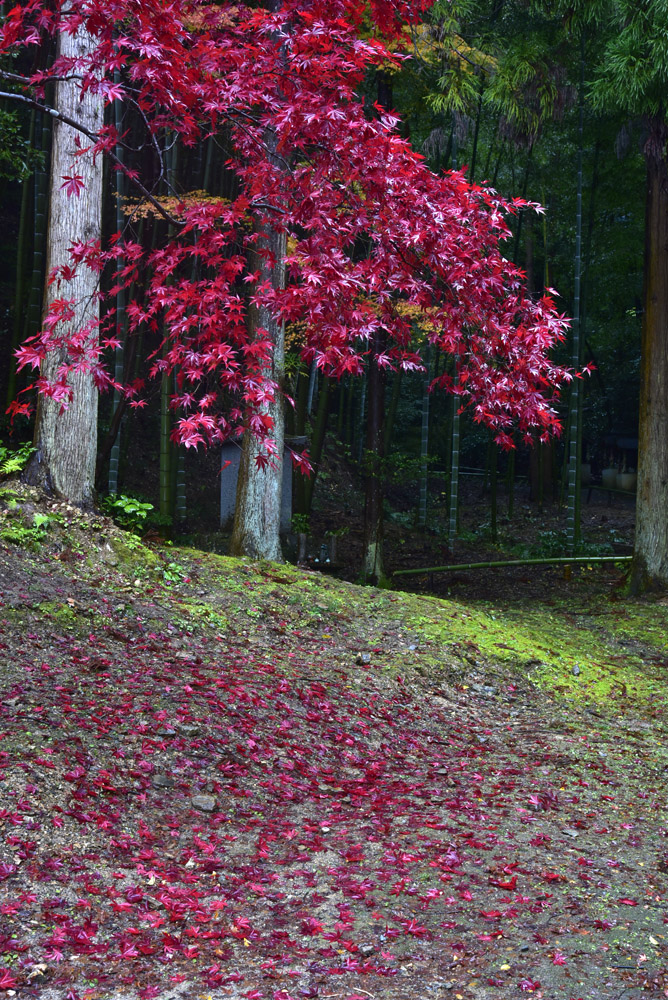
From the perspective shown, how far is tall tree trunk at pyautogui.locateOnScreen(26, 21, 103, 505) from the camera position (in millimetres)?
6059

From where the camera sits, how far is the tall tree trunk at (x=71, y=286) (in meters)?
6.06

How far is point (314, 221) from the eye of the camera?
11.7ft

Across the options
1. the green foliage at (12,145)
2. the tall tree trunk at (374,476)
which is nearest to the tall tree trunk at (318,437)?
the tall tree trunk at (374,476)

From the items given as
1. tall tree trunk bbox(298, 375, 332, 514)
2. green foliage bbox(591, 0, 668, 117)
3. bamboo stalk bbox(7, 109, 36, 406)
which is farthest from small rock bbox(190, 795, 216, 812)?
bamboo stalk bbox(7, 109, 36, 406)

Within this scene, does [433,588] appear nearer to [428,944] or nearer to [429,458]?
[429,458]

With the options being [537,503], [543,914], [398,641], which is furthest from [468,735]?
[537,503]

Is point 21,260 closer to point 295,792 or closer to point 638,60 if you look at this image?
point 638,60

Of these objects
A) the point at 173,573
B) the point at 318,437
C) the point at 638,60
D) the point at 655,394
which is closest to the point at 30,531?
the point at 173,573

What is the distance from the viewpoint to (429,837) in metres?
3.78

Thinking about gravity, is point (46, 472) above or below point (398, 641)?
above

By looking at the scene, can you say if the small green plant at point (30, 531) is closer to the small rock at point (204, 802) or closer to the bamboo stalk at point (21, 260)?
the small rock at point (204, 802)

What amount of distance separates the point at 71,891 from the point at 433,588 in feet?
29.6

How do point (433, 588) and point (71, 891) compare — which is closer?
point (71, 891)


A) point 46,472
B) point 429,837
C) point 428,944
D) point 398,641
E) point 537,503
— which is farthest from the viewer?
point 537,503
